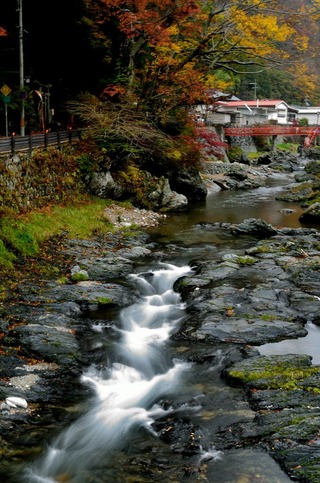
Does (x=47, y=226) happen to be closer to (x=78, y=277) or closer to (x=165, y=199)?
(x=78, y=277)

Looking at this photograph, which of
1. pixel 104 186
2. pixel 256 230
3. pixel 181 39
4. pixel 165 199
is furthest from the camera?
pixel 181 39

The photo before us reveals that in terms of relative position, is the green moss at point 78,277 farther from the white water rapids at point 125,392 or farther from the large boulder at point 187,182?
the large boulder at point 187,182

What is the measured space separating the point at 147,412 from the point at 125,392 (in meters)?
1.06

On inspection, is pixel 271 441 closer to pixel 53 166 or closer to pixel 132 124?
pixel 53 166

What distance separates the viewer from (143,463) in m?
8.41

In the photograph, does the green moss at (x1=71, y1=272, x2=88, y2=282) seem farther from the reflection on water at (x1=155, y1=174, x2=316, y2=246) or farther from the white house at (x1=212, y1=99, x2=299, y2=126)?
the white house at (x1=212, y1=99, x2=299, y2=126)

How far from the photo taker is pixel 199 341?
1302cm

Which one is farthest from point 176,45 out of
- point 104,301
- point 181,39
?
point 104,301

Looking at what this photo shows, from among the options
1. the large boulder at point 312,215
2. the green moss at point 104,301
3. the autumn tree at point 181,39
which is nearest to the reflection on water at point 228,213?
the large boulder at point 312,215

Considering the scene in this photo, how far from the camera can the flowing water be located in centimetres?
818

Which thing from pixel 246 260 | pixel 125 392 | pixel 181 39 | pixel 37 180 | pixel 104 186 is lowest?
pixel 125 392

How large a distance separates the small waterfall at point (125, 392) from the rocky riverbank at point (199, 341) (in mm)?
315

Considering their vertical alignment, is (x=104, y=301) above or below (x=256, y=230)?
below

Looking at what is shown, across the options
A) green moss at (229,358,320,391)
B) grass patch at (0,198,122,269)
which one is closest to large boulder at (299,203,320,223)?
grass patch at (0,198,122,269)
